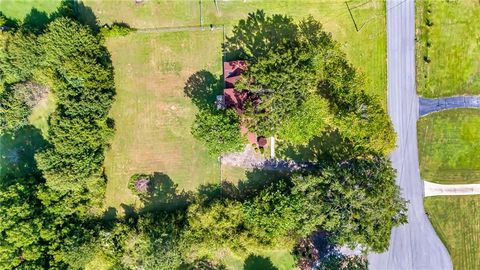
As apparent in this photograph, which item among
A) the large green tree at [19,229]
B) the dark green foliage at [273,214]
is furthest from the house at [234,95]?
the large green tree at [19,229]

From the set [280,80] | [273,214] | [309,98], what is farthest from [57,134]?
[309,98]

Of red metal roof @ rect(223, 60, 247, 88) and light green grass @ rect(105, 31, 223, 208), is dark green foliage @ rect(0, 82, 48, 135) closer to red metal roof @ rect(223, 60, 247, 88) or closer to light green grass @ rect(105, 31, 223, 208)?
light green grass @ rect(105, 31, 223, 208)

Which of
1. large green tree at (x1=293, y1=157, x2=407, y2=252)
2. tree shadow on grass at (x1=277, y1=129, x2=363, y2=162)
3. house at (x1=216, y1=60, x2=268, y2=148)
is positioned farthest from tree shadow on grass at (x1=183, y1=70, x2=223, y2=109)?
large green tree at (x1=293, y1=157, x2=407, y2=252)

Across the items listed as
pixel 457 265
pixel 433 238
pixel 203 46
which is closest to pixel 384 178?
pixel 433 238

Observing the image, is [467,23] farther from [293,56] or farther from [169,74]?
[169,74]

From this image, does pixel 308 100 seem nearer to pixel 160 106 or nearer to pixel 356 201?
pixel 356 201

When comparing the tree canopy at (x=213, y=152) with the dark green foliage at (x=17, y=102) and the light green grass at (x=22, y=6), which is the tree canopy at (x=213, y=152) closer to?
the dark green foliage at (x=17, y=102)
